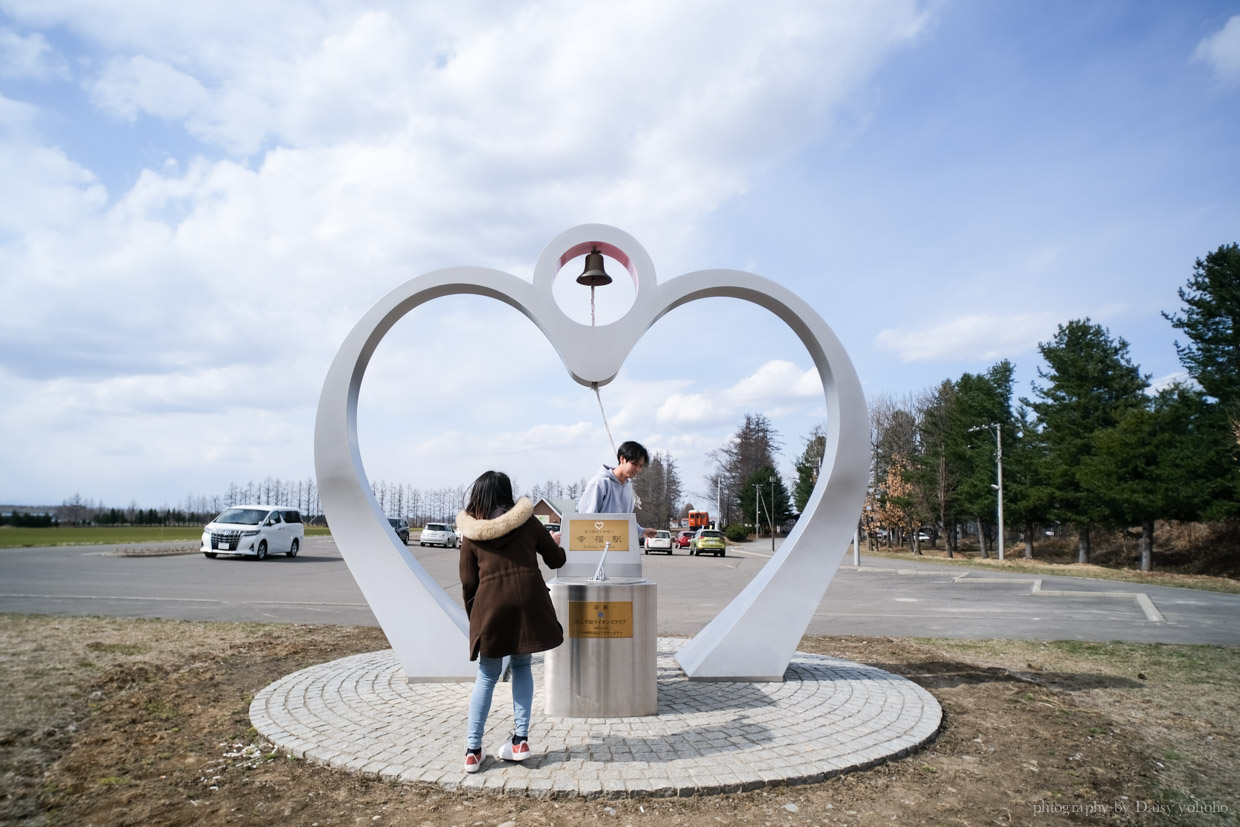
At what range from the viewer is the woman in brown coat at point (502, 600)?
14.1 ft

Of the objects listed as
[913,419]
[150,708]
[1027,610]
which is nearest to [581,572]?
[150,708]

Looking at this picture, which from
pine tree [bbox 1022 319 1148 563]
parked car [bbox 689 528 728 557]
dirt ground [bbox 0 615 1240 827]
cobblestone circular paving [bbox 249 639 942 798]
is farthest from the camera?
parked car [bbox 689 528 728 557]

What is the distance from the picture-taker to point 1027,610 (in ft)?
43.8

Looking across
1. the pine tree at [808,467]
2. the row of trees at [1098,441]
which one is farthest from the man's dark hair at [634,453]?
the pine tree at [808,467]

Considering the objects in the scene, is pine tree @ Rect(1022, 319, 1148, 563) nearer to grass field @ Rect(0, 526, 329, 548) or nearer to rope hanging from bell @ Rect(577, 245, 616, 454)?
rope hanging from bell @ Rect(577, 245, 616, 454)

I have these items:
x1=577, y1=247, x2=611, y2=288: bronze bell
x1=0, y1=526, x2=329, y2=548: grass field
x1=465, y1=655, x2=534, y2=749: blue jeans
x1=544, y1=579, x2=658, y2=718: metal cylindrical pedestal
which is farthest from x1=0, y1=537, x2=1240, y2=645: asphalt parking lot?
x1=0, y1=526, x2=329, y2=548: grass field

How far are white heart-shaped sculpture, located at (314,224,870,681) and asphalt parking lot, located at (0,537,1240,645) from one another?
147 inches

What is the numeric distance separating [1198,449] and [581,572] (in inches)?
1123

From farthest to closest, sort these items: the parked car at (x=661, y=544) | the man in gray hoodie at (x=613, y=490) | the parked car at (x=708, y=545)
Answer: the parked car at (x=661, y=544)
the parked car at (x=708, y=545)
the man in gray hoodie at (x=613, y=490)

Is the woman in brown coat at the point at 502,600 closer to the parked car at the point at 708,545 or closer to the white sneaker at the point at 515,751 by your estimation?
the white sneaker at the point at 515,751

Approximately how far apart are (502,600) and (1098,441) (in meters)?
31.4

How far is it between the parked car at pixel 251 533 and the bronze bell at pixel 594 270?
63.6 ft

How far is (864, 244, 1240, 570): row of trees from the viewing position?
26000 millimetres

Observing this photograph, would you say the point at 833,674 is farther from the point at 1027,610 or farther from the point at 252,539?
the point at 252,539
